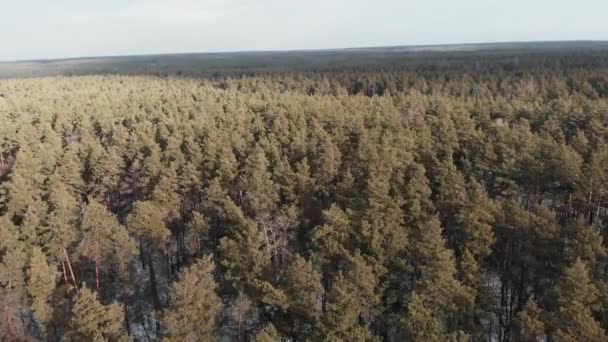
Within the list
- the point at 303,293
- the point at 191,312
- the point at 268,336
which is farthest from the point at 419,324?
the point at 191,312

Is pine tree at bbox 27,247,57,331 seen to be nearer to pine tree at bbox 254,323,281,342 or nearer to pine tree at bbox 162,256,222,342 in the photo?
pine tree at bbox 162,256,222,342

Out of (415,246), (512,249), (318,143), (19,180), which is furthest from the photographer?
(318,143)

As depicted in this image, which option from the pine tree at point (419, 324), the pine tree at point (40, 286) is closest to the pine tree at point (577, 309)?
the pine tree at point (419, 324)

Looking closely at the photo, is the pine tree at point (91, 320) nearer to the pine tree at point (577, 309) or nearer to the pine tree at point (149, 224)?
the pine tree at point (149, 224)

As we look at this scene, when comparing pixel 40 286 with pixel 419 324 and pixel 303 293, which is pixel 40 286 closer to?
pixel 303 293

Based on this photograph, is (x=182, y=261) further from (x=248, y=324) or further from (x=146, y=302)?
(x=248, y=324)

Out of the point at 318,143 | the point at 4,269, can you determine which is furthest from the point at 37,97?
the point at 4,269

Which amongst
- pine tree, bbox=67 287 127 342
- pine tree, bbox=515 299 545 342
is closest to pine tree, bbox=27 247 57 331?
pine tree, bbox=67 287 127 342
